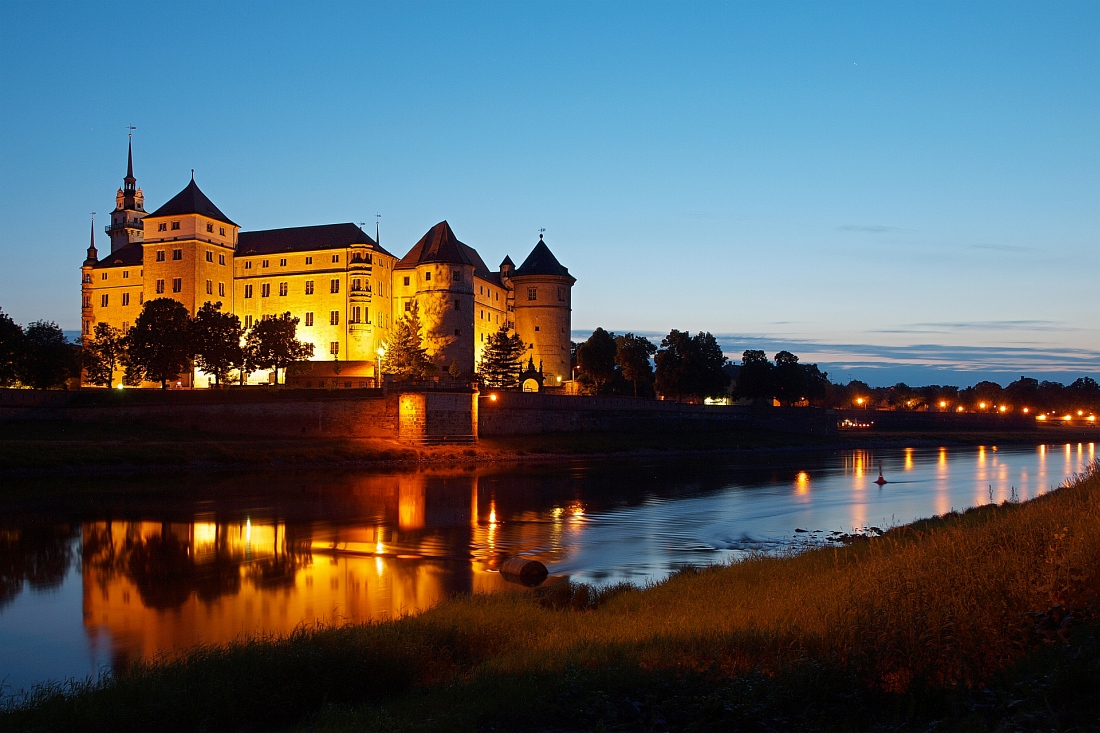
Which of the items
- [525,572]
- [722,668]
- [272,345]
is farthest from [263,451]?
[722,668]

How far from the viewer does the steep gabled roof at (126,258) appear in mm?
86438

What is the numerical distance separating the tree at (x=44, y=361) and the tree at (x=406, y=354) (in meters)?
24.6

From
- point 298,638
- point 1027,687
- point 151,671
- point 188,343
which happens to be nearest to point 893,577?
point 1027,687

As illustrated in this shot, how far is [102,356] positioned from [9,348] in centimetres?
1498

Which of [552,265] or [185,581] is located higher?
[552,265]

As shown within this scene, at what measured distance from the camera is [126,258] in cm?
8756

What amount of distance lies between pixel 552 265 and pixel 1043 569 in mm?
84553

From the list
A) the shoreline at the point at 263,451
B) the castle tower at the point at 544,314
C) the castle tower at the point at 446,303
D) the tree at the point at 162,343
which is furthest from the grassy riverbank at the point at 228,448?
the castle tower at the point at 544,314

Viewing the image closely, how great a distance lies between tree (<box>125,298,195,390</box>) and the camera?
208 ft

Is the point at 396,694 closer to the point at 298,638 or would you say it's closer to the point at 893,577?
the point at 298,638

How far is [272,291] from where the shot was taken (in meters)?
83.0

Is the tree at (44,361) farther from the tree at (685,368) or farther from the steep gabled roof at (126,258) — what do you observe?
the tree at (685,368)

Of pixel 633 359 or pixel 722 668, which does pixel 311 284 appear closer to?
pixel 633 359

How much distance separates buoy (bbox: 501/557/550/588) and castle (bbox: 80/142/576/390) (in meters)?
56.8
